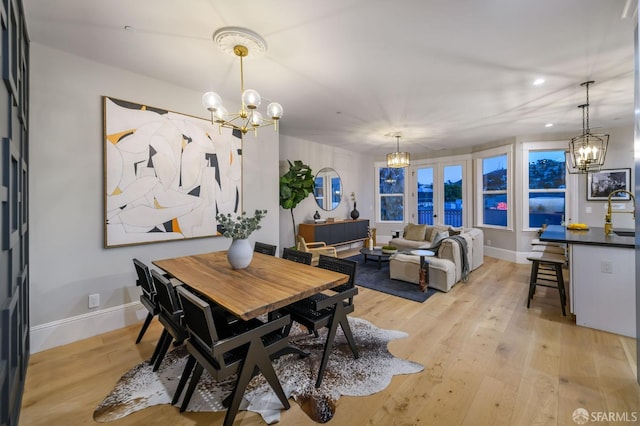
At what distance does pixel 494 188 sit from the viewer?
6.19 meters

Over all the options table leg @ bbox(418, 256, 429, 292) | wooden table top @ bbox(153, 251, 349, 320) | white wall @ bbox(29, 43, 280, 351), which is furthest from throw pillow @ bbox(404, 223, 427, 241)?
white wall @ bbox(29, 43, 280, 351)

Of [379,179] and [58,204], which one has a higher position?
[379,179]

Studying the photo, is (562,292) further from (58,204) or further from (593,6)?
(58,204)

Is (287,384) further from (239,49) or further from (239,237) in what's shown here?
(239,49)

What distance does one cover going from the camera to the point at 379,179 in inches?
315

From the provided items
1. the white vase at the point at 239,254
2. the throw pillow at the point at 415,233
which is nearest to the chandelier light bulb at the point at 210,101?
the white vase at the point at 239,254

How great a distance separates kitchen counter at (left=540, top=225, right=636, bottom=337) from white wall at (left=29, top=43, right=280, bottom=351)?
4.52 m

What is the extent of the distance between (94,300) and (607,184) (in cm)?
807

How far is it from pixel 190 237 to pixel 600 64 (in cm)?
471

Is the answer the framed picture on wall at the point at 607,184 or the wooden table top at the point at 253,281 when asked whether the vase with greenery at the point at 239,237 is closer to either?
the wooden table top at the point at 253,281

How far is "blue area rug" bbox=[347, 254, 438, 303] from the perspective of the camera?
12.1 feet

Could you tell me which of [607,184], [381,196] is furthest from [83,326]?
[607,184]

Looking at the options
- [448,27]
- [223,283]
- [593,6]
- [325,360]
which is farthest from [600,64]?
[223,283]

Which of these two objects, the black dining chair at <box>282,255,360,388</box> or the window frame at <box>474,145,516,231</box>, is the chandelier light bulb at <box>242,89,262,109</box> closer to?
the black dining chair at <box>282,255,360,388</box>
